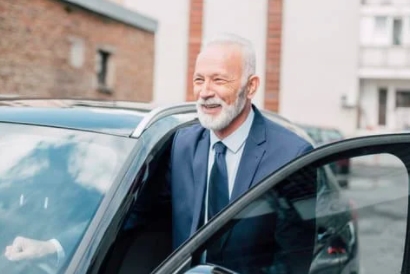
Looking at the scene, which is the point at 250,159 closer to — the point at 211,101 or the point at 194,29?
the point at 211,101

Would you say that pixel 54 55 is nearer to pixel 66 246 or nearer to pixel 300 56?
pixel 66 246

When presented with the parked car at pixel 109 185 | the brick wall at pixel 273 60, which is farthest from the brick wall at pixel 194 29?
the parked car at pixel 109 185

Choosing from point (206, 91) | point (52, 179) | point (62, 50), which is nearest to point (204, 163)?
point (206, 91)

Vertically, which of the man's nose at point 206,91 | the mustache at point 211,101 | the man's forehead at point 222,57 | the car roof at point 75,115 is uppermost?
the man's forehead at point 222,57

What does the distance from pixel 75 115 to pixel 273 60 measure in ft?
104

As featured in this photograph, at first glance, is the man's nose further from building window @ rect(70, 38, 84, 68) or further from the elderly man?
building window @ rect(70, 38, 84, 68)

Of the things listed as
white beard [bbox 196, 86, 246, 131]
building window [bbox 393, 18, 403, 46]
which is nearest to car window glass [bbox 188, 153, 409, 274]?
white beard [bbox 196, 86, 246, 131]

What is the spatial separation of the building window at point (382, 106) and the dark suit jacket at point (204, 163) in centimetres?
3407

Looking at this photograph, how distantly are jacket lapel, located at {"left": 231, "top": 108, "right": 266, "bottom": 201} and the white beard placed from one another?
0.11 m

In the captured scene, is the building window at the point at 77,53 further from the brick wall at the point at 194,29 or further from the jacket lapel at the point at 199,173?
the brick wall at the point at 194,29

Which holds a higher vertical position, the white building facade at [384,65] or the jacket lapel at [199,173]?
the white building facade at [384,65]

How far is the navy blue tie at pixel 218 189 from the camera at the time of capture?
2.69 metres

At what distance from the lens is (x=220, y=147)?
9.05ft

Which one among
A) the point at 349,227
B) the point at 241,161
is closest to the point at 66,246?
the point at 241,161
